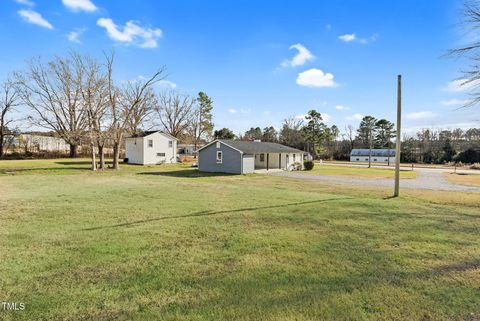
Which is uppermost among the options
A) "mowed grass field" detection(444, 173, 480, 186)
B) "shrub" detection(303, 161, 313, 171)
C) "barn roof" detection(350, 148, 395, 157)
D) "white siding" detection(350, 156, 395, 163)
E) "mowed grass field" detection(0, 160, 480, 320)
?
"barn roof" detection(350, 148, 395, 157)

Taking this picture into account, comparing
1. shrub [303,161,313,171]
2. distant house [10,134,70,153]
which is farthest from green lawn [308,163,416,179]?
distant house [10,134,70,153]

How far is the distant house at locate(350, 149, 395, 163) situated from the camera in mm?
59638

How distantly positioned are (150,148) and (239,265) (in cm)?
3525

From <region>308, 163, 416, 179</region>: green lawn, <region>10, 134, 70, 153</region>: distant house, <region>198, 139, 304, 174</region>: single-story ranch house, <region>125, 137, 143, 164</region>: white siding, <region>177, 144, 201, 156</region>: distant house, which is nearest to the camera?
<region>198, 139, 304, 174</region>: single-story ranch house

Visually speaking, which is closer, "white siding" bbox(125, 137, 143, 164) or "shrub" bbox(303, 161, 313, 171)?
"shrub" bbox(303, 161, 313, 171)

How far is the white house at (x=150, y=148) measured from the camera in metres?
37.1

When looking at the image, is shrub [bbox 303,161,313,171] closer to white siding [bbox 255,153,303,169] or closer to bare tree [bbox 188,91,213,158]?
white siding [bbox 255,153,303,169]

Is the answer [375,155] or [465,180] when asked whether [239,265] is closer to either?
[465,180]

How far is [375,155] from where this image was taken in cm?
6244

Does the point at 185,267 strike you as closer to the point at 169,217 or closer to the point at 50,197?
the point at 169,217

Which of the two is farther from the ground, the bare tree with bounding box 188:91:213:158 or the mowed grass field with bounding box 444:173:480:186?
the bare tree with bounding box 188:91:213:158

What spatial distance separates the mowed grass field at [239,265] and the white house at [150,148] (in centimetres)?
2909

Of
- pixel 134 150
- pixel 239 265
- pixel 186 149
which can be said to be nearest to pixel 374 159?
pixel 186 149

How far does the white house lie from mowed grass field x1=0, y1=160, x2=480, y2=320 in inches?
1145
